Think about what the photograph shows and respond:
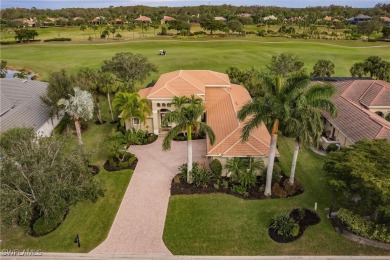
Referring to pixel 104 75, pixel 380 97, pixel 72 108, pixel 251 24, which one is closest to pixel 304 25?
pixel 251 24

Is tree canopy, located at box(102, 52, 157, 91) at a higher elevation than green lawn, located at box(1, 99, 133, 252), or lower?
higher

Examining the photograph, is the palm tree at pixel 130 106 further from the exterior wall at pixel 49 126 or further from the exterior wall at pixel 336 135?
the exterior wall at pixel 336 135

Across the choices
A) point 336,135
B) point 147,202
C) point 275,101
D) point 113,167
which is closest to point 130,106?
point 113,167

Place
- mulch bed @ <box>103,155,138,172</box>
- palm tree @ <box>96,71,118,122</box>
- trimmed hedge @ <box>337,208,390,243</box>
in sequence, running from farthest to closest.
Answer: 1. palm tree @ <box>96,71,118,122</box>
2. mulch bed @ <box>103,155,138,172</box>
3. trimmed hedge @ <box>337,208,390,243</box>

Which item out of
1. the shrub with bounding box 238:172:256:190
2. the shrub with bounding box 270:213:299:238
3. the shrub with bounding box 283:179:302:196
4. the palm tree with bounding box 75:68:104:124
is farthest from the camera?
the palm tree with bounding box 75:68:104:124

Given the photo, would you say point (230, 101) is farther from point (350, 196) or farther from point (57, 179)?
point (57, 179)

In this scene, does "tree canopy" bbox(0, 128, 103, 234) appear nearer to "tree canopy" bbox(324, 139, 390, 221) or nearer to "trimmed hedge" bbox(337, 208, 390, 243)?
"tree canopy" bbox(324, 139, 390, 221)

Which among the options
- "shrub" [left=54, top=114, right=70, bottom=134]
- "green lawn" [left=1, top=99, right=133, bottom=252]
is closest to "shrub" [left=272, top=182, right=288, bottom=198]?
"green lawn" [left=1, top=99, right=133, bottom=252]
